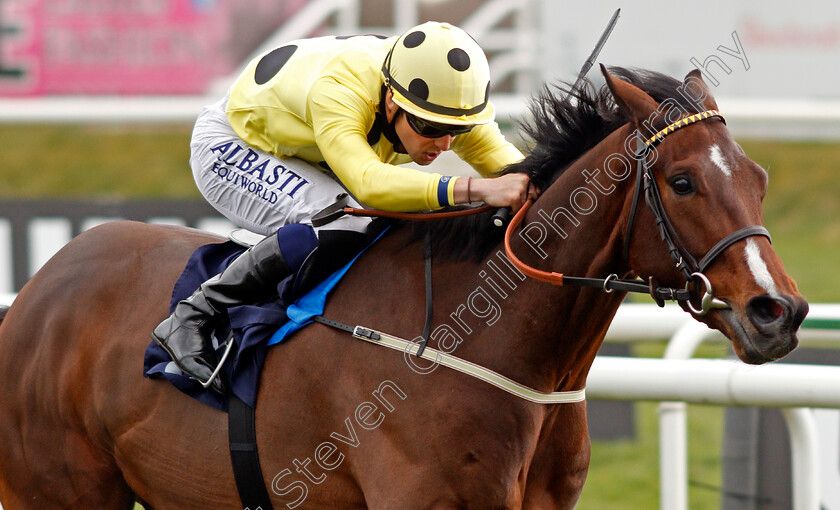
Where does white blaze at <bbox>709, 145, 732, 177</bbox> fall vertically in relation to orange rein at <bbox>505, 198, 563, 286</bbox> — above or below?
above

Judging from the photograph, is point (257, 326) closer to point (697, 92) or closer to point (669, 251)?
point (669, 251)

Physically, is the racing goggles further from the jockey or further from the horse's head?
the horse's head

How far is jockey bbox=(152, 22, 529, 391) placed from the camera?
2863mm

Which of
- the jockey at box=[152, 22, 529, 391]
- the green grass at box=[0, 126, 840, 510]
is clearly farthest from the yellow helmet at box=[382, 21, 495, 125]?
the green grass at box=[0, 126, 840, 510]

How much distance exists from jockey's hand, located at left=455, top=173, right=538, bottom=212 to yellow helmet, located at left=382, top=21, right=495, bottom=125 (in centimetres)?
23

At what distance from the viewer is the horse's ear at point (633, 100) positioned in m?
2.58

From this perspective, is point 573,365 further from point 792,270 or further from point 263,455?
point 792,270

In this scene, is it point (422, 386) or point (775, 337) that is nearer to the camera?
point (775, 337)

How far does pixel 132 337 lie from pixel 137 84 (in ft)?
25.3

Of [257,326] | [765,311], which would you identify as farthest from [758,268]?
[257,326]

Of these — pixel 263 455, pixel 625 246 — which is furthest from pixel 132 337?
pixel 625 246

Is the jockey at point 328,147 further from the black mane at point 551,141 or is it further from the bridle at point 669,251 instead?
the bridle at point 669,251

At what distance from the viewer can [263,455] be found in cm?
301

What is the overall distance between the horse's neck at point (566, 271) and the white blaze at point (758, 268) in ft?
1.22
